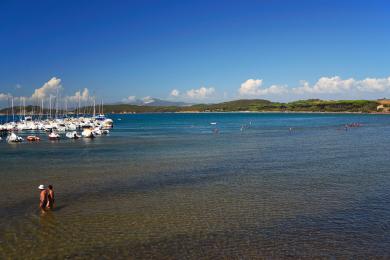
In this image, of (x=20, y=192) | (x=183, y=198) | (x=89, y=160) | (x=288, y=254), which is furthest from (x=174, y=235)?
(x=89, y=160)

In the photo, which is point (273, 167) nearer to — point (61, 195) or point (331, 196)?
point (331, 196)

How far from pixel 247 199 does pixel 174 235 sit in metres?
8.87

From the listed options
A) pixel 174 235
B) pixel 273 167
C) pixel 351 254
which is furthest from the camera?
pixel 273 167

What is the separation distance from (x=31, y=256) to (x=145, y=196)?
40.2 ft

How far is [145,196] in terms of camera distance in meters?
29.8

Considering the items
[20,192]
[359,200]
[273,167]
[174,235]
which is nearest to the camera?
[174,235]

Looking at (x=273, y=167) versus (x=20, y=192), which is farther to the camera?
(x=273, y=167)

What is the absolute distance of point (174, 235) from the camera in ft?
68.1

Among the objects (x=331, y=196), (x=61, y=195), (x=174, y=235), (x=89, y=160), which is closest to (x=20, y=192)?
(x=61, y=195)

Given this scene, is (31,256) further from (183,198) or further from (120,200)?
(183,198)

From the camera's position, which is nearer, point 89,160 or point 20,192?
point 20,192

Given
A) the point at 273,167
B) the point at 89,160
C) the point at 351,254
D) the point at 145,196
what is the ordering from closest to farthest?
the point at 351,254 < the point at 145,196 < the point at 273,167 < the point at 89,160

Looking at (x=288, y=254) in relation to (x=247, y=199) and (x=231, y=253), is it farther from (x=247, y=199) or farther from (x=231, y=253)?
(x=247, y=199)

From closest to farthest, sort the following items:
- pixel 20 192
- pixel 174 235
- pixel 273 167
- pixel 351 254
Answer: pixel 351 254
pixel 174 235
pixel 20 192
pixel 273 167
